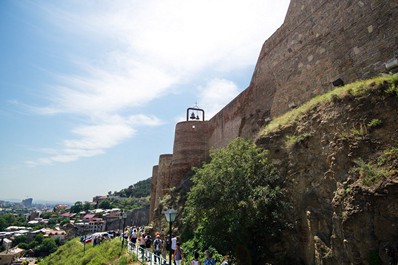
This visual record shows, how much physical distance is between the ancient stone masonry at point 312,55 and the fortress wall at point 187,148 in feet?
8.17

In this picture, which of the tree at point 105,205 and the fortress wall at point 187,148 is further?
the tree at point 105,205

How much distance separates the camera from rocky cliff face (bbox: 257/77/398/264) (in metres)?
6.29

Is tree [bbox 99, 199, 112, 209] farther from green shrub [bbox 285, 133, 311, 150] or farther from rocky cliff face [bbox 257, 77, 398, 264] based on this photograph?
rocky cliff face [bbox 257, 77, 398, 264]

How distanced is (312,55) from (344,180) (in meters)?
6.51

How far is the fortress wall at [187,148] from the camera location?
22.4 meters

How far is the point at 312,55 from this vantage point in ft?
39.5

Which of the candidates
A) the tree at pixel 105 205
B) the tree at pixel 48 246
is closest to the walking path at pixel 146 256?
the tree at pixel 48 246

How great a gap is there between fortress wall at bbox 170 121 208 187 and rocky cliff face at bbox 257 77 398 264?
12.7 meters

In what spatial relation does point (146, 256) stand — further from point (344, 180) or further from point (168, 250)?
point (344, 180)

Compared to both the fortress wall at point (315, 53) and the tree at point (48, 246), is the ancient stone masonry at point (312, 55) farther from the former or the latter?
the tree at point (48, 246)

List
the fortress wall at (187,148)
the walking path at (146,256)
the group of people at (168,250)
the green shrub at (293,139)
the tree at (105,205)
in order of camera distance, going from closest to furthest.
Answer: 1. the group of people at (168,250)
2. the green shrub at (293,139)
3. the walking path at (146,256)
4. the fortress wall at (187,148)
5. the tree at (105,205)

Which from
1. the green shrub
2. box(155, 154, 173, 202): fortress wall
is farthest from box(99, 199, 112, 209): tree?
the green shrub

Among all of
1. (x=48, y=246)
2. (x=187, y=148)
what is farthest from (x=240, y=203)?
(x=48, y=246)

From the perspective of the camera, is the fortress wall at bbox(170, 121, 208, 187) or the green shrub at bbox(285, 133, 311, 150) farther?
the fortress wall at bbox(170, 121, 208, 187)
